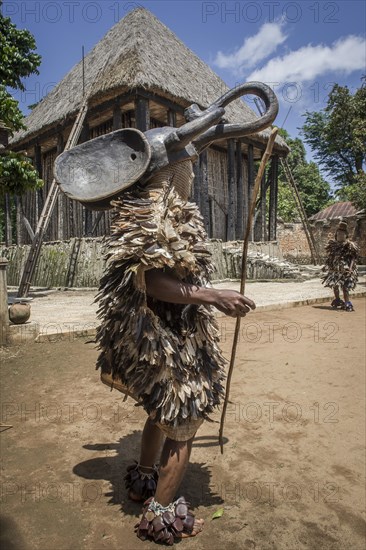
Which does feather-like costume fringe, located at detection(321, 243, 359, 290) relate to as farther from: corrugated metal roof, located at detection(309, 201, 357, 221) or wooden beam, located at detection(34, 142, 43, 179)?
corrugated metal roof, located at detection(309, 201, 357, 221)

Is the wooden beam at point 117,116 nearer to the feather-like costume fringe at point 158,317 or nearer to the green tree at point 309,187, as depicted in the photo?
the feather-like costume fringe at point 158,317

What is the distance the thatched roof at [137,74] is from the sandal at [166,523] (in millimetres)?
9517

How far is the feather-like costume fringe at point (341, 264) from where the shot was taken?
8.02 metres

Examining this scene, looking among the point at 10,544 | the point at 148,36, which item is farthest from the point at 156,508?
the point at 148,36

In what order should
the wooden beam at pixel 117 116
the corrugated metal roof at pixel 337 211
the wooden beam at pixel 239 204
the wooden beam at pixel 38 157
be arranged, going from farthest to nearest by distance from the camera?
the corrugated metal roof at pixel 337 211, the wooden beam at pixel 239 204, the wooden beam at pixel 38 157, the wooden beam at pixel 117 116

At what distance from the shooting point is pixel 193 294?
1.58 meters

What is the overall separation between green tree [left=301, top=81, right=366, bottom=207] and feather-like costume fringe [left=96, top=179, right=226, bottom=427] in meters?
15.7

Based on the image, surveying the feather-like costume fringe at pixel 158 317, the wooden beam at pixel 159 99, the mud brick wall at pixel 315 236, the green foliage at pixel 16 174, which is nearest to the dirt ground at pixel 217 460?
the feather-like costume fringe at pixel 158 317

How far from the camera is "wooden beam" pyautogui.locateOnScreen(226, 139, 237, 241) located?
1294 cm

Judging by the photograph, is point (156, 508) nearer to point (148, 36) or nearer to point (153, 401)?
point (153, 401)

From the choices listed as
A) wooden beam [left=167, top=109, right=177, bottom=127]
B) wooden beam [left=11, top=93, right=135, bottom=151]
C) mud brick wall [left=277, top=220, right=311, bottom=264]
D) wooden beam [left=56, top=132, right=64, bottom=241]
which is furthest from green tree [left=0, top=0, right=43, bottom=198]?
mud brick wall [left=277, top=220, right=311, bottom=264]

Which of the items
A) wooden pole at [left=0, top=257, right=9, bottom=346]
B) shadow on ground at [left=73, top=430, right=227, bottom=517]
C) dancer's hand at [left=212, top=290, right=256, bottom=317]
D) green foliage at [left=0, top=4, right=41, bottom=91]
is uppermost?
green foliage at [left=0, top=4, right=41, bottom=91]

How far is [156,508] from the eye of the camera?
1671 millimetres

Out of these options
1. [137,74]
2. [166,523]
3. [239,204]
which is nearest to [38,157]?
[137,74]
